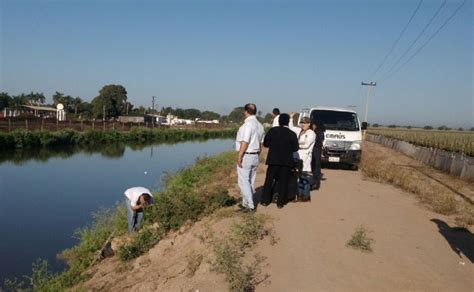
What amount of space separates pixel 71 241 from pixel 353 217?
7.54m

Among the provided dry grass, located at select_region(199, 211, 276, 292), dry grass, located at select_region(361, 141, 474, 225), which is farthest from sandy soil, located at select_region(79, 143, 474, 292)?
dry grass, located at select_region(361, 141, 474, 225)

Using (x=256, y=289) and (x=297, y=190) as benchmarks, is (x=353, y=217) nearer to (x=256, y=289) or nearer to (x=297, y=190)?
(x=297, y=190)

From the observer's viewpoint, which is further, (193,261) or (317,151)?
(317,151)

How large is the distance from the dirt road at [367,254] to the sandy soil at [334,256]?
1cm

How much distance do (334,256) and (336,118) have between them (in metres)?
10.3

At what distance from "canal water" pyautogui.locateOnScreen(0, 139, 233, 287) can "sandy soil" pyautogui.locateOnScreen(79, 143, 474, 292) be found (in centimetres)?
403

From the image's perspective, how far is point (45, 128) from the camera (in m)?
41.5

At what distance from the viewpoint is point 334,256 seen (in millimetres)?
5727

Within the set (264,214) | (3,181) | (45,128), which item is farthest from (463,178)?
(45,128)

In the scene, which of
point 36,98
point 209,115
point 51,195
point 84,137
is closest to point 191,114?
point 209,115

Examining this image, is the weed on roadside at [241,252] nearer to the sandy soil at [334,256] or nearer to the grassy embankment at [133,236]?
the sandy soil at [334,256]

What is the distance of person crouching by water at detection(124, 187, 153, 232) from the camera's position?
8352 millimetres

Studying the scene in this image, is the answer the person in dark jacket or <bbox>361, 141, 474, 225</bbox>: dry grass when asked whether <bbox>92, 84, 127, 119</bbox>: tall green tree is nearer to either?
<bbox>361, 141, 474, 225</bbox>: dry grass

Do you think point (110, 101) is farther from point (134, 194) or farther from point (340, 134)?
point (134, 194)
